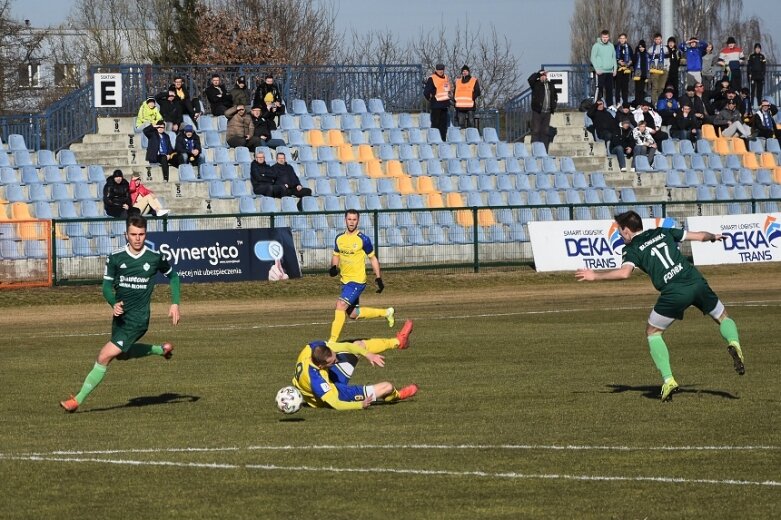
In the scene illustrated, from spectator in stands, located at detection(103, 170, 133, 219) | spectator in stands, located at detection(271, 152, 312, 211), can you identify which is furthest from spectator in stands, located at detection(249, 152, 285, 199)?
spectator in stands, located at detection(103, 170, 133, 219)

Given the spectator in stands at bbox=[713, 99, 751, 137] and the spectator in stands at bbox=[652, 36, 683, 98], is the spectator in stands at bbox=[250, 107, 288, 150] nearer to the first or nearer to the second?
the spectator in stands at bbox=[652, 36, 683, 98]

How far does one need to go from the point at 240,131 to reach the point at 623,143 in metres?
12.5

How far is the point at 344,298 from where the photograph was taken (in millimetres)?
22359

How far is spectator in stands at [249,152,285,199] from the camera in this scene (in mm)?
37031

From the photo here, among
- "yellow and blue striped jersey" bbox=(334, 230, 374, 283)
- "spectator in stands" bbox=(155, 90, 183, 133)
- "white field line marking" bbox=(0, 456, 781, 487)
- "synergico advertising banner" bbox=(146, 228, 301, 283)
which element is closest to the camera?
"white field line marking" bbox=(0, 456, 781, 487)

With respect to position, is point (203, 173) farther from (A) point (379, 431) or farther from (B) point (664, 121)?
(A) point (379, 431)

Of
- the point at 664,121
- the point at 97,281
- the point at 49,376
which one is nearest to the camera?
the point at 49,376

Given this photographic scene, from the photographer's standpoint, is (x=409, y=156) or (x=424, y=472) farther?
(x=409, y=156)

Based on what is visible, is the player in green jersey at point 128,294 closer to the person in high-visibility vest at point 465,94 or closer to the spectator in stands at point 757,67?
the person in high-visibility vest at point 465,94

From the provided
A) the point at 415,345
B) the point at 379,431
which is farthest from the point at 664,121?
the point at 379,431

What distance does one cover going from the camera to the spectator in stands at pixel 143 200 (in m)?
34.6

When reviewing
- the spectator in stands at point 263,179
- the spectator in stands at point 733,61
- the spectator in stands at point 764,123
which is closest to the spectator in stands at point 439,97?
the spectator in stands at point 263,179

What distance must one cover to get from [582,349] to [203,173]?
18.8 metres

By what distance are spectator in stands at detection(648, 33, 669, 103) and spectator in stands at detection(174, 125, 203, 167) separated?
52.0ft
